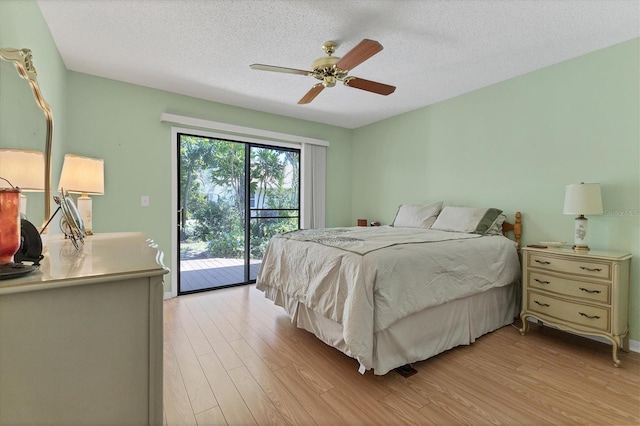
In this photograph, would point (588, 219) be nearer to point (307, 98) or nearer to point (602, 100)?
point (602, 100)

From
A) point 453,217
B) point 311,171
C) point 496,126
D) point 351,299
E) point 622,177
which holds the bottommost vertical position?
point 351,299

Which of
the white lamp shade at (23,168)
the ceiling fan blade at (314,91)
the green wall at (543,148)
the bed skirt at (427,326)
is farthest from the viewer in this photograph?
the ceiling fan blade at (314,91)

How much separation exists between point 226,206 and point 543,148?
366 cm

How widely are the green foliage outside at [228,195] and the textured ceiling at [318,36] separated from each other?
90 centimetres

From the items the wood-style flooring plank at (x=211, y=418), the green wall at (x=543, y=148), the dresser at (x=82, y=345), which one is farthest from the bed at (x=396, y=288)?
the dresser at (x=82, y=345)

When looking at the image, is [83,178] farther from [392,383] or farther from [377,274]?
[392,383]

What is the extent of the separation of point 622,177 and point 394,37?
216 centimetres

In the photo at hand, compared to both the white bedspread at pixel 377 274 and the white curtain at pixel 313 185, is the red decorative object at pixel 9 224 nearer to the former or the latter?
the white bedspread at pixel 377 274

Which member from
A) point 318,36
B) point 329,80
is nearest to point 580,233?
point 329,80

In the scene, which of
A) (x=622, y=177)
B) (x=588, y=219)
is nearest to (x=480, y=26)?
(x=622, y=177)

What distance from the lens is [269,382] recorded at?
1.80 m

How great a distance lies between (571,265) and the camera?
87.9 inches

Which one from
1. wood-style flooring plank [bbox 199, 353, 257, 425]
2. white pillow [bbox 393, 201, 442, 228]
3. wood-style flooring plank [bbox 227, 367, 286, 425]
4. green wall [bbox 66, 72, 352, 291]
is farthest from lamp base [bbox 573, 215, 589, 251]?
green wall [bbox 66, 72, 352, 291]

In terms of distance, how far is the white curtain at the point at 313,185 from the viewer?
4.49 meters
